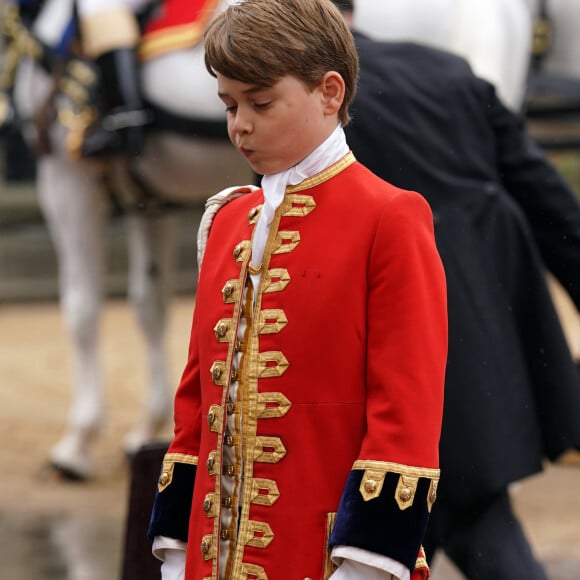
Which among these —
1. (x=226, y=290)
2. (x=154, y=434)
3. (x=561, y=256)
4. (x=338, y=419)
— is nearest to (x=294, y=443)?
(x=338, y=419)

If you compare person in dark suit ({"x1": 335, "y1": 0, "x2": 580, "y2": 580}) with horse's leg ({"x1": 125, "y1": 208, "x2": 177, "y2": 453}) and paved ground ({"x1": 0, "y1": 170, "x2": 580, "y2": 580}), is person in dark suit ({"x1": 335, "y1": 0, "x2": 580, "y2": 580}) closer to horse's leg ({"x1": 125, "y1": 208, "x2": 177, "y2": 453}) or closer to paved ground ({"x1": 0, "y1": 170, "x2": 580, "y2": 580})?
paved ground ({"x1": 0, "y1": 170, "x2": 580, "y2": 580})

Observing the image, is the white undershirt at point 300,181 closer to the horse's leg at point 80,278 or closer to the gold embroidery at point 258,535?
the gold embroidery at point 258,535

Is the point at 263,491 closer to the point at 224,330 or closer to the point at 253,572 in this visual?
the point at 253,572

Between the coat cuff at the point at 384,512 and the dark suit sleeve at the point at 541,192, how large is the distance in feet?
3.06

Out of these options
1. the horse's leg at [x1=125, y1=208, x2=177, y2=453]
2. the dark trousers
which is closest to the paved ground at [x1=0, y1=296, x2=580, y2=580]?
the horse's leg at [x1=125, y1=208, x2=177, y2=453]

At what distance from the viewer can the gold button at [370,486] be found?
1735 millimetres

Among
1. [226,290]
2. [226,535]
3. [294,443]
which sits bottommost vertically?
[226,535]

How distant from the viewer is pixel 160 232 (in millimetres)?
6043

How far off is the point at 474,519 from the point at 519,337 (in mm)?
321

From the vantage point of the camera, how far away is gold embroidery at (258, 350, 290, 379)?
183 cm

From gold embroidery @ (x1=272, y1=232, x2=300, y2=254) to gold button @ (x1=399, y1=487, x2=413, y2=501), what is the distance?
13.3 inches

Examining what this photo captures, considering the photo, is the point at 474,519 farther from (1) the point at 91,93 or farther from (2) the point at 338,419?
(1) the point at 91,93

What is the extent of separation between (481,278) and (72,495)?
312 cm

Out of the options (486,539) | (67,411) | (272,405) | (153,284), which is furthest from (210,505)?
(67,411)
